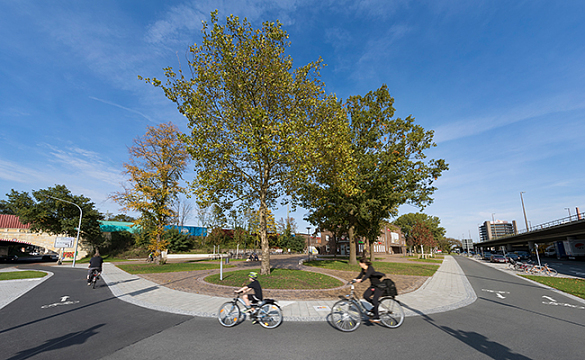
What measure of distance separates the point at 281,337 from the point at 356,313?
6.48 feet

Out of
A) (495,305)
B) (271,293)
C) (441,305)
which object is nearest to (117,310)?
(271,293)

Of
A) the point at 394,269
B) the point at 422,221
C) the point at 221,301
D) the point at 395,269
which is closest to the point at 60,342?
the point at 221,301

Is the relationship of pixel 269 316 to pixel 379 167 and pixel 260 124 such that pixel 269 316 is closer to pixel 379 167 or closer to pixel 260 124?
pixel 260 124

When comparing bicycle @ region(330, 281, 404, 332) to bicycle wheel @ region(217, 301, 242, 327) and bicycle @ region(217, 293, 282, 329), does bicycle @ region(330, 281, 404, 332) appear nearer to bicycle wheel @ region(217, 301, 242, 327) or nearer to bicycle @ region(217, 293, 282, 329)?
bicycle @ region(217, 293, 282, 329)

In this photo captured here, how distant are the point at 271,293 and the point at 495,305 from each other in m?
8.67

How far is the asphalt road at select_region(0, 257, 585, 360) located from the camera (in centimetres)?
506

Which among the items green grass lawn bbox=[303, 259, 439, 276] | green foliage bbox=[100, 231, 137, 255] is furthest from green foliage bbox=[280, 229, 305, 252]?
green grass lawn bbox=[303, 259, 439, 276]

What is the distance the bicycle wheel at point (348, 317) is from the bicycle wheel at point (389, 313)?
675 millimetres

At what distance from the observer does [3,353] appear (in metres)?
4.96

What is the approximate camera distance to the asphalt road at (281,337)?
5.06 metres

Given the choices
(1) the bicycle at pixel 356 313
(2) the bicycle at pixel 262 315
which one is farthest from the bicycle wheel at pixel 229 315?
(1) the bicycle at pixel 356 313

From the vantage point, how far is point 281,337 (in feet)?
19.6

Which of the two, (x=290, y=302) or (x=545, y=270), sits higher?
(x=290, y=302)

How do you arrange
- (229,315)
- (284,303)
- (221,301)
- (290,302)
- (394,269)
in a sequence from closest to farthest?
(229,315)
(284,303)
(290,302)
(221,301)
(394,269)
